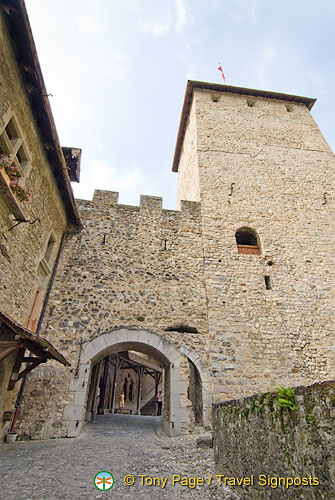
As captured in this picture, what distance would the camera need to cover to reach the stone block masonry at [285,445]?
1.70 metres

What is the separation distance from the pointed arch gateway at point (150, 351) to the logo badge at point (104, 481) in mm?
2856

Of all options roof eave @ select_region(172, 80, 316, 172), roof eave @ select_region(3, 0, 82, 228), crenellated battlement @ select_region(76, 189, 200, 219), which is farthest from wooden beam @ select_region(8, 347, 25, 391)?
roof eave @ select_region(172, 80, 316, 172)

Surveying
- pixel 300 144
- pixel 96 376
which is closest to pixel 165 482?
pixel 96 376

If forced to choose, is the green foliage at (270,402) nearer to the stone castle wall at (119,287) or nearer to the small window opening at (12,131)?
the stone castle wall at (119,287)

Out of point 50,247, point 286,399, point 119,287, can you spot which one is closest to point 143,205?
point 119,287

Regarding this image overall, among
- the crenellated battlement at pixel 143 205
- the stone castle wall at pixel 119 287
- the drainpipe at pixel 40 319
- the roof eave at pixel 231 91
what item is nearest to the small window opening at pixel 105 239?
the stone castle wall at pixel 119 287

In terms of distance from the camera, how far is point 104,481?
3.07 m

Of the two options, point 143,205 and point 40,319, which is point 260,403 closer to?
point 40,319

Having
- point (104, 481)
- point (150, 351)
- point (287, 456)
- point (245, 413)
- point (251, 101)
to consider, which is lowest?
point (104, 481)

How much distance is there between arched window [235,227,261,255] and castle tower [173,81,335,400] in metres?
0.03

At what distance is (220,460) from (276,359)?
3992 millimetres

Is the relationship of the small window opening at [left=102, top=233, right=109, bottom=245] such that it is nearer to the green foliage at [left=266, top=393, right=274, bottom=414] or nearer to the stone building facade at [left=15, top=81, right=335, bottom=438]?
the stone building facade at [left=15, top=81, right=335, bottom=438]

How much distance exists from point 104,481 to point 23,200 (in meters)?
4.35

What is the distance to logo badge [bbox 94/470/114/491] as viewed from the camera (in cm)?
292
